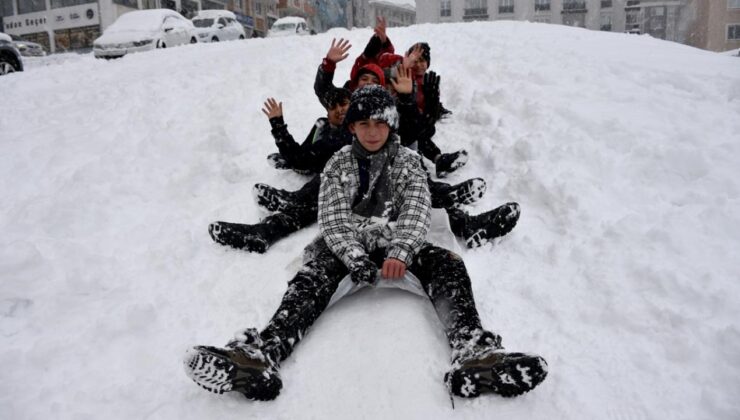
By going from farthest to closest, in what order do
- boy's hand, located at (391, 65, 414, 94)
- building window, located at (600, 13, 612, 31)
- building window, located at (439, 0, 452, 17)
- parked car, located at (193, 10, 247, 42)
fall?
1. building window, located at (439, 0, 452, 17)
2. building window, located at (600, 13, 612, 31)
3. parked car, located at (193, 10, 247, 42)
4. boy's hand, located at (391, 65, 414, 94)

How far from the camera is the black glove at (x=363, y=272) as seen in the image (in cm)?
245

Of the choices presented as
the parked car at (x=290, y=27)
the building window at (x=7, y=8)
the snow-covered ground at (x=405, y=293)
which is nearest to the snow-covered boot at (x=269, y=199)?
the snow-covered ground at (x=405, y=293)

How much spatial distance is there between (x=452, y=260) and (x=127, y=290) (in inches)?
78.1

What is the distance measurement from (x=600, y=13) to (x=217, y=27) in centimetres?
3779

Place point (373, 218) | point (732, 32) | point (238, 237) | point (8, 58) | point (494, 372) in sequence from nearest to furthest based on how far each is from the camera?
1. point (494, 372)
2. point (373, 218)
3. point (238, 237)
4. point (8, 58)
5. point (732, 32)

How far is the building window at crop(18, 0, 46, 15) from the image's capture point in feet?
84.8

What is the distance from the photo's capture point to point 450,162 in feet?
14.3

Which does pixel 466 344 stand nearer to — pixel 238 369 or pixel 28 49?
pixel 238 369

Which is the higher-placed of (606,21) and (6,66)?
(606,21)

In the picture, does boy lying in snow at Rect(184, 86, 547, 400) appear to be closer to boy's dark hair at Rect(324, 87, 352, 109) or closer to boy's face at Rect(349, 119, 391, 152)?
boy's face at Rect(349, 119, 391, 152)

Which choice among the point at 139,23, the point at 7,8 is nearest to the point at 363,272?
the point at 139,23

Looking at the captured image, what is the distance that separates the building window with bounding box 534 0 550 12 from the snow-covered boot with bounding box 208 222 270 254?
46.4 m

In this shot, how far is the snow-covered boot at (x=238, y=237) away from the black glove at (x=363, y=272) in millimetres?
1100

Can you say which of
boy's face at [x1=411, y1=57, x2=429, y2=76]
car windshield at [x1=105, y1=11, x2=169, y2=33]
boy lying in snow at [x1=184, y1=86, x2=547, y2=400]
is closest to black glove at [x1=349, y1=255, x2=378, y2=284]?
boy lying in snow at [x1=184, y1=86, x2=547, y2=400]
